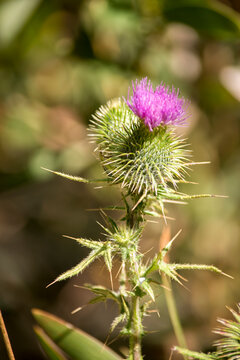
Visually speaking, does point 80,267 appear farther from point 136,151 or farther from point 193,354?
point 136,151

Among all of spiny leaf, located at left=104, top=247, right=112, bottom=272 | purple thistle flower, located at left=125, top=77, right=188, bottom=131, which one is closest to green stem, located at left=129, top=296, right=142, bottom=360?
spiny leaf, located at left=104, top=247, right=112, bottom=272

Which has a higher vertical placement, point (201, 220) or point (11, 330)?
point (201, 220)

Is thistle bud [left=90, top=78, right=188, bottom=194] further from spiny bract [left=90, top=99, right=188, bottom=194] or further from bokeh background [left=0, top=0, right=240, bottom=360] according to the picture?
bokeh background [left=0, top=0, right=240, bottom=360]

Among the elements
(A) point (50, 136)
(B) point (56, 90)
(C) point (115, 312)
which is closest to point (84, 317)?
(C) point (115, 312)

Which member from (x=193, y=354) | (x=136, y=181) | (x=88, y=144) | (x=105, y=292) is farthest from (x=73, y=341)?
(x=88, y=144)

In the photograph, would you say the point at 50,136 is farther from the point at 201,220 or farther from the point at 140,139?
the point at 140,139
